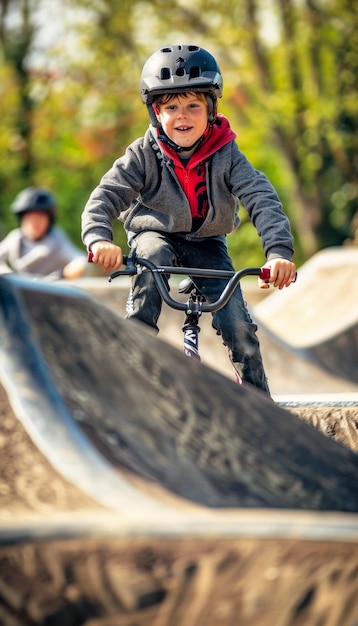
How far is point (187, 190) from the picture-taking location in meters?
5.11

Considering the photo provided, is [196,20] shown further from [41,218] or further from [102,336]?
[102,336]

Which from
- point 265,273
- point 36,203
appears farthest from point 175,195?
point 36,203

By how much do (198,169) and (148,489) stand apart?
233 cm

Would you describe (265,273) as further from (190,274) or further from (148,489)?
(148,489)

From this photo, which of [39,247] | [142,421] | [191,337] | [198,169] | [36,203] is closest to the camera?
[142,421]

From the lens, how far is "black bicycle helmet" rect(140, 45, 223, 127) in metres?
4.98

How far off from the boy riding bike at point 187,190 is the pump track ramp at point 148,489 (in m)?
1.44

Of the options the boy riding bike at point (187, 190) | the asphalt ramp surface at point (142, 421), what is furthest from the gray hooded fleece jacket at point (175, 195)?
the asphalt ramp surface at point (142, 421)

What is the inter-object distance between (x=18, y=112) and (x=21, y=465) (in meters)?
27.7

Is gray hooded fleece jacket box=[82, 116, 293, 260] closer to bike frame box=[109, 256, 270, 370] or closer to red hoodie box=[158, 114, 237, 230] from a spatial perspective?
red hoodie box=[158, 114, 237, 230]

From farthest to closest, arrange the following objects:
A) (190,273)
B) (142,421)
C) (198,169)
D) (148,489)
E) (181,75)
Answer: (198,169) < (181,75) < (190,273) < (142,421) < (148,489)

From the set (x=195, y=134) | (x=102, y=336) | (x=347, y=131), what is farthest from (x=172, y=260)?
(x=347, y=131)

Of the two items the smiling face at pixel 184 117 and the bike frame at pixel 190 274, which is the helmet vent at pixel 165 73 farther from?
the bike frame at pixel 190 274

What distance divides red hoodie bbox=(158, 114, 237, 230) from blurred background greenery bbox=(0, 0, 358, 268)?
738 inches
